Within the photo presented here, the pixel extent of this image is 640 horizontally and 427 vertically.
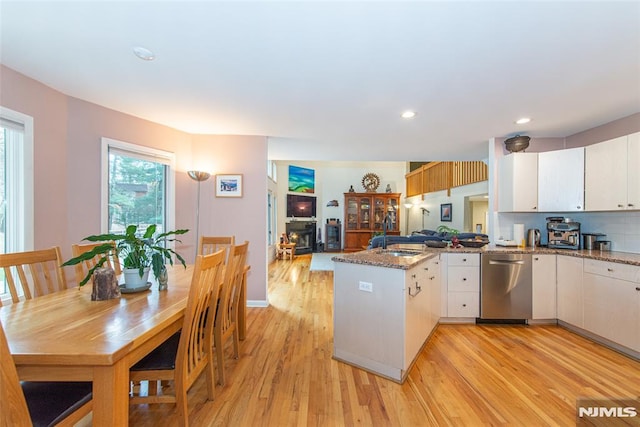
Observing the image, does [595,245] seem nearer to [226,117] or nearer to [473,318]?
[473,318]

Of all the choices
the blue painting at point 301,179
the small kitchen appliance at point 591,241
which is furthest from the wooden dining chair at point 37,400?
the blue painting at point 301,179

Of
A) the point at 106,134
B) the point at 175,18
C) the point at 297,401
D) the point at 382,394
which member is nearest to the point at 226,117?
the point at 106,134

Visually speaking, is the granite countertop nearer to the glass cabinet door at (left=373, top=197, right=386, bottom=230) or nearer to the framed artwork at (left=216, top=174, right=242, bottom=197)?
the framed artwork at (left=216, top=174, right=242, bottom=197)

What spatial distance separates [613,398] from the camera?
1.85 m

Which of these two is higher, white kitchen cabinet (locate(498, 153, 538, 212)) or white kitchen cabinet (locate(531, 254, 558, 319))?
white kitchen cabinet (locate(498, 153, 538, 212))

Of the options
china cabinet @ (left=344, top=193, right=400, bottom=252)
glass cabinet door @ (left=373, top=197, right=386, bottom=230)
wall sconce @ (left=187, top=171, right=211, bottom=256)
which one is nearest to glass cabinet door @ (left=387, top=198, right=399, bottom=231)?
china cabinet @ (left=344, top=193, right=400, bottom=252)

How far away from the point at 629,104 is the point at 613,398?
257cm

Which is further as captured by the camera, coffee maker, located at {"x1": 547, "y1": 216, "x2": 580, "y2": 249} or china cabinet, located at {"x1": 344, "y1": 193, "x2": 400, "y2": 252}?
china cabinet, located at {"x1": 344, "y1": 193, "x2": 400, "y2": 252}

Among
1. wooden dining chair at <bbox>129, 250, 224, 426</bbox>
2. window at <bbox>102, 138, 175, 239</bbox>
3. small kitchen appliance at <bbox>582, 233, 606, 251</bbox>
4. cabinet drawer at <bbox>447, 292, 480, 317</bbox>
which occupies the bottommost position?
cabinet drawer at <bbox>447, 292, 480, 317</bbox>

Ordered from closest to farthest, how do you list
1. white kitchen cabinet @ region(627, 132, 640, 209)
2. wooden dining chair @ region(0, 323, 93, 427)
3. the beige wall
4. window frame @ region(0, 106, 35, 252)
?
wooden dining chair @ region(0, 323, 93, 427) → window frame @ region(0, 106, 35, 252) → the beige wall → white kitchen cabinet @ region(627, 132, 640, 209)

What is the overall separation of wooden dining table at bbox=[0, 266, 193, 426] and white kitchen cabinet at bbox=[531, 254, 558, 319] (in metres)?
3.58

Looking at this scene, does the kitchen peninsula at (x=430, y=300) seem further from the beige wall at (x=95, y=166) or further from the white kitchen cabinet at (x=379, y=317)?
the beige wall at (x=95, y=166)

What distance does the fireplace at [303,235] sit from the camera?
28.3 ft

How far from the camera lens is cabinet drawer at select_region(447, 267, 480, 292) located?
3135 millimetres
